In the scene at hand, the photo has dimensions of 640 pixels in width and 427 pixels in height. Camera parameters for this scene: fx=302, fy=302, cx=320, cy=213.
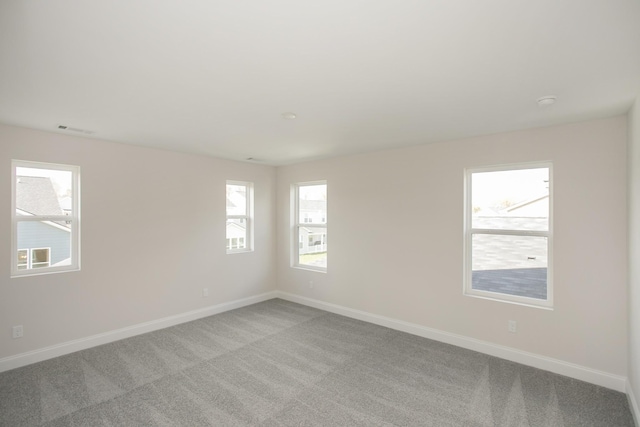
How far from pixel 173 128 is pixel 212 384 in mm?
2587

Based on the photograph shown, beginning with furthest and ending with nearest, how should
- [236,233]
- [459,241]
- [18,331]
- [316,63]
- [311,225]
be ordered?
[311,225] < [236,233] < [459,241] < [18,331] < [316,63]

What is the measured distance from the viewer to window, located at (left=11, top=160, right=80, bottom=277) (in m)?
3.22

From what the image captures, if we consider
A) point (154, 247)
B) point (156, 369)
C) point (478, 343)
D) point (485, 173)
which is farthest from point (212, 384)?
point (485, 173)

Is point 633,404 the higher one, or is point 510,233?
point 510,233

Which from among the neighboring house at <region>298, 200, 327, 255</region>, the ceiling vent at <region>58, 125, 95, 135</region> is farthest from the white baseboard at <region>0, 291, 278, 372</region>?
the ceiling vent at <region>58, 125, 95, 135</region>

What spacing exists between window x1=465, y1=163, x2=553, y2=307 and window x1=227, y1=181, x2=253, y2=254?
3555 millimetres

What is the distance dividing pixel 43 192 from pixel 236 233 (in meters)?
2.57

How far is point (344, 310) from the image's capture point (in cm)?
475

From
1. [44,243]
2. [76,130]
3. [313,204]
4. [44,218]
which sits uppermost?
[76,130]

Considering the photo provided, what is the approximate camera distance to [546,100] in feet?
7.75

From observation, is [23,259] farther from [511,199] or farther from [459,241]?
[511,199]

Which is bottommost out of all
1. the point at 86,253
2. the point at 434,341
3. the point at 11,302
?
the point at 434,341

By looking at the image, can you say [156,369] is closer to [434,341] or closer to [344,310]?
[344,310]

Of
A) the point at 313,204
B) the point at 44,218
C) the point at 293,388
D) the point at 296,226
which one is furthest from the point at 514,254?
the point at 44,218
